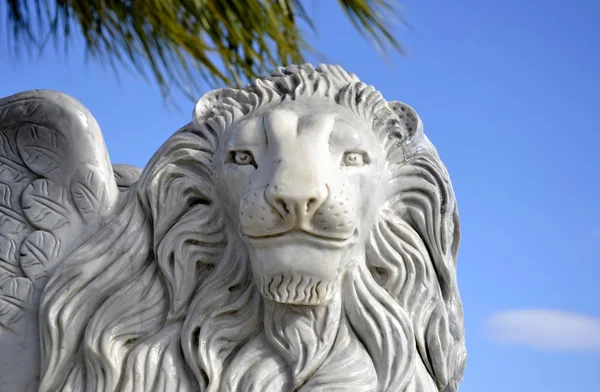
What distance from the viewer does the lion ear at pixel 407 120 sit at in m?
1.87

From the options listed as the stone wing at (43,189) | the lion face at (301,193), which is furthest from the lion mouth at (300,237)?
the stone wing at (43,189)

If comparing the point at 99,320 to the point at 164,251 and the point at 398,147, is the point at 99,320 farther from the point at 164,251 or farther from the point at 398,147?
the point at 398,147

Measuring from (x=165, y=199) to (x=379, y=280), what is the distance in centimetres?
50

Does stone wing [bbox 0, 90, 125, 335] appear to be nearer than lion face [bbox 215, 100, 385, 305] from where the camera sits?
No

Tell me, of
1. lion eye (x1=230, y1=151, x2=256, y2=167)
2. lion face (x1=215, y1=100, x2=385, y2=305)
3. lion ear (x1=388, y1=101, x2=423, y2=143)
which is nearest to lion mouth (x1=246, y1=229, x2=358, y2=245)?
lion face (x1=215, y1=100, x2=385, y2=305)

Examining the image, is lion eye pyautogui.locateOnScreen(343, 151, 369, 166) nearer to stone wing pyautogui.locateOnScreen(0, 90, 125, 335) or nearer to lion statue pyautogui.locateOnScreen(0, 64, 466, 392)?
lion statue pyautogui.locateOnScreen(0, 64, 466, 392)

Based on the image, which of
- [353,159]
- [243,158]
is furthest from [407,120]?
[243,158]

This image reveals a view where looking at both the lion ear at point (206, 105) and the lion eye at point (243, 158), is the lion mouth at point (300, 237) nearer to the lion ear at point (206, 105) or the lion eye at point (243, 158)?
the lion eye at point (243, 158)

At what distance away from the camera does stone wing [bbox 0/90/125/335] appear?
1.91m

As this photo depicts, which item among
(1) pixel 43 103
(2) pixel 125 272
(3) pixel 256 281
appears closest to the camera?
(3) pixel 256 281

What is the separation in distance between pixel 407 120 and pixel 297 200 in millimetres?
407

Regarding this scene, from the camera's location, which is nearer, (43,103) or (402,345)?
(402,345)

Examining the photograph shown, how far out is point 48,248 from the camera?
191 cm

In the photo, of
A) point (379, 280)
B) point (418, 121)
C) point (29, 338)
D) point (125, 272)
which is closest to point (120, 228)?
point (125, 272)
